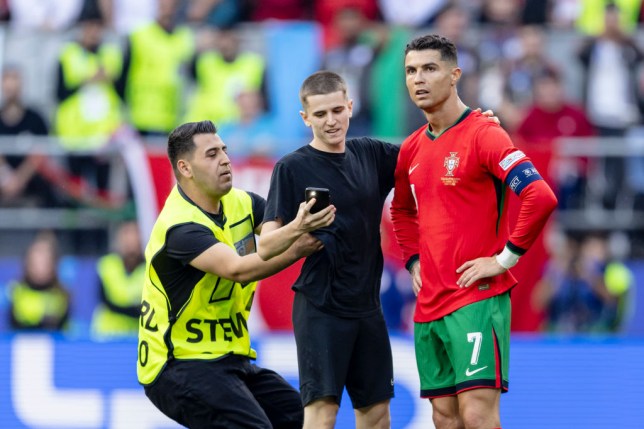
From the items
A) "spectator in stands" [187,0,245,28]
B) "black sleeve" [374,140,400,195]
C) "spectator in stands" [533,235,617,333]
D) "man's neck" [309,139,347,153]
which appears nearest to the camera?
"man's neck" [309,139,347,153]

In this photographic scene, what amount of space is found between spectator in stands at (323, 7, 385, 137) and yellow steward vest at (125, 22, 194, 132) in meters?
1.47

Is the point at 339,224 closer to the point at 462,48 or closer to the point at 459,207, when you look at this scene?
the point at 459,207

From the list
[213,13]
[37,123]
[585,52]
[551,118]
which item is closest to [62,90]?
[37,123]

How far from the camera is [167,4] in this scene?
13.1 meters

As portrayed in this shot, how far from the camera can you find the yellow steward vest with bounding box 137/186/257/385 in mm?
7113

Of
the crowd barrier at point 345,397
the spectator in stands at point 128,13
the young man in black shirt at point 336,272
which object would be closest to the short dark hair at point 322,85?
the young man in black shirt at point 336,272

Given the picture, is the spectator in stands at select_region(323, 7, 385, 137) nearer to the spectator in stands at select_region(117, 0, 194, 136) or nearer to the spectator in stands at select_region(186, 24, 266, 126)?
the spectator in stands at select_region(186, 24, 266, 126)

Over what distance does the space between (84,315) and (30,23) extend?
351 cm

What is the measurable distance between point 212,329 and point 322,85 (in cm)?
Answer: 145

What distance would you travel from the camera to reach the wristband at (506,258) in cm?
680

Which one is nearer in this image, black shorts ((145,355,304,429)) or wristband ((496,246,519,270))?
wristband ((496,246,519,270))

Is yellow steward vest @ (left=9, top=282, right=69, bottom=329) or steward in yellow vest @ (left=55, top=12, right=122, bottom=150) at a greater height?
steward in yellow vest @ (left=55, top=12, right=122, bottom=150)

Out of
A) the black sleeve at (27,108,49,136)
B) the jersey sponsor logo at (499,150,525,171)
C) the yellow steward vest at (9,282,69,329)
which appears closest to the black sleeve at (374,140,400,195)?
the jersey sponsor logo at (499,150,525,171)

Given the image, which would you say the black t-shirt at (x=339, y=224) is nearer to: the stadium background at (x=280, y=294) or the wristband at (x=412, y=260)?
the wristband at (x=412, y=260)
